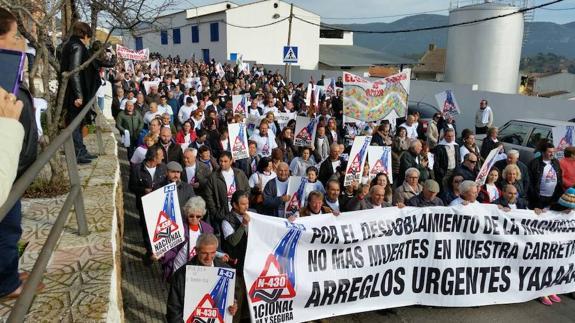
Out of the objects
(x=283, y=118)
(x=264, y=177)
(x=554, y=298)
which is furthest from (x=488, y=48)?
(x=264, y=177)

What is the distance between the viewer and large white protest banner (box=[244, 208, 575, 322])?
4.57 metres

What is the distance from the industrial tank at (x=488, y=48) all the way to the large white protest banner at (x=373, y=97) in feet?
65.5

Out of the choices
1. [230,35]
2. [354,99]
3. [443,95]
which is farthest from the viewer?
[230,35]

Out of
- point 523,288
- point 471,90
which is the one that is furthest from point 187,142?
point 471,90

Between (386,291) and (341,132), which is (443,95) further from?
(386,291)

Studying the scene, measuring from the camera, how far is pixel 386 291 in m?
5.08

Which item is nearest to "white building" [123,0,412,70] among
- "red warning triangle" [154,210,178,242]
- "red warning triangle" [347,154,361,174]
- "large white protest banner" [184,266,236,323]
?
"red warning triangle" [347,154,361,174]

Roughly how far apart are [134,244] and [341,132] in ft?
21.0

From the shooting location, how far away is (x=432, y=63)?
162 feet

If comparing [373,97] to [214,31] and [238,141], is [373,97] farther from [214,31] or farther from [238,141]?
[214,31]

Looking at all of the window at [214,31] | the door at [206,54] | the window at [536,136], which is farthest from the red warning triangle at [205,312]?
the door at [206,54]

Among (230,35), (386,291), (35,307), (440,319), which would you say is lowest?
(440,319)

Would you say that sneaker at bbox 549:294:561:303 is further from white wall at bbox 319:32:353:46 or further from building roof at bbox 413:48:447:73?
white wall at bbox 319:32:353:46

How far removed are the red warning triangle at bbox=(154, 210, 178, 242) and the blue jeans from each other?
6.71 ft
